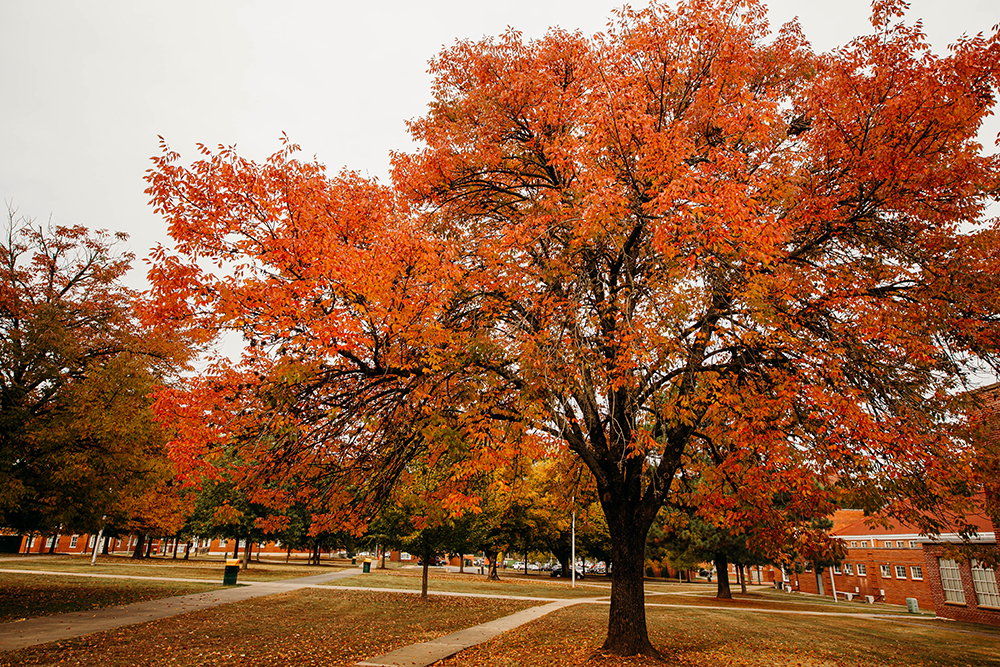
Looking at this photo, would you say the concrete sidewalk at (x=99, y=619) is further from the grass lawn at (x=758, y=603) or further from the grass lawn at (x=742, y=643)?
the grass lawn at (x=758, y=603)

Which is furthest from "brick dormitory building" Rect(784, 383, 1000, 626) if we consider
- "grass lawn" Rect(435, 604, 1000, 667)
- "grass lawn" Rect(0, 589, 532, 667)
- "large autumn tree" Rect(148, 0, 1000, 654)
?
"grass lawn" Rect(0, 589, 532, 667)

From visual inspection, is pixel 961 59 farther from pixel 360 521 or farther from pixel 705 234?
pixel 360 521

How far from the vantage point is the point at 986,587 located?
22.7 m

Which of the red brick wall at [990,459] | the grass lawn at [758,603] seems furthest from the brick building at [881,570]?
the red brick wall at [990,459]

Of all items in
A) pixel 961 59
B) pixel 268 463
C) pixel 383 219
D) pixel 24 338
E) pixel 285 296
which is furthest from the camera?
pixel 24 338

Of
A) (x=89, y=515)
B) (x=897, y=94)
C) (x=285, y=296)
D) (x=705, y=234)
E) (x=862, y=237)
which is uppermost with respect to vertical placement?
(x=897, y=94)

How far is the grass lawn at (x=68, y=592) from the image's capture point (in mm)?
14719

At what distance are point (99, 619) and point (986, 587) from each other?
3308cm

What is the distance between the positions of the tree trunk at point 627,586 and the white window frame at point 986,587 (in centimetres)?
2156

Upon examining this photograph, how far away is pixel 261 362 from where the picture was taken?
8.18 m

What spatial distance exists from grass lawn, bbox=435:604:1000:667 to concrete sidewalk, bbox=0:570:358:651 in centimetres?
855

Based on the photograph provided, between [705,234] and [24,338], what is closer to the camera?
[705,234]

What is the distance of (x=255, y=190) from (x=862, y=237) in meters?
9.88

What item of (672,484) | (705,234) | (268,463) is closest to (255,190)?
(268,463)
